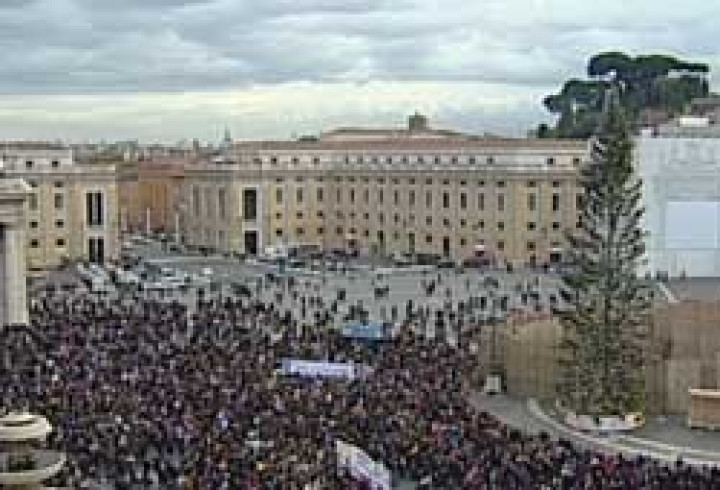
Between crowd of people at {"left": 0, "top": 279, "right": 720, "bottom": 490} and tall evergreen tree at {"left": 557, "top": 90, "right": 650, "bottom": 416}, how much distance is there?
201 cm

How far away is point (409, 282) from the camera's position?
52.7m

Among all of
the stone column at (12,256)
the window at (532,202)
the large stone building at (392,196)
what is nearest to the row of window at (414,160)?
the large stone building at (392,196)

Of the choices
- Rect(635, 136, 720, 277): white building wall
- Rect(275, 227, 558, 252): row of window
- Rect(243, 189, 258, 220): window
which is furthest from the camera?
Rect(243, 189, 258, 220): window

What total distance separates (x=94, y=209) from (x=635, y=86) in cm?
3380

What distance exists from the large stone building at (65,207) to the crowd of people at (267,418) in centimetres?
3142

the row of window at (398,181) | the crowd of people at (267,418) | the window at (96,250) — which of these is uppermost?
the row of window at (398,181)

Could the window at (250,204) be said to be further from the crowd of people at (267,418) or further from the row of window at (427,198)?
the crowd of people at (267,418)

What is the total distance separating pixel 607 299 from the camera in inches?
974

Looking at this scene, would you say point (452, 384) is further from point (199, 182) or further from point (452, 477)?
point (199, 182)

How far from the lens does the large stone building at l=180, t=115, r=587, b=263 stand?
60.5 meters

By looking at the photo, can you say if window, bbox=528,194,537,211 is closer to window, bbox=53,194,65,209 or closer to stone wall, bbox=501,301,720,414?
window, bbox=53,194,65,209

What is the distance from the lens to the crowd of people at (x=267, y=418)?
56.6 feet

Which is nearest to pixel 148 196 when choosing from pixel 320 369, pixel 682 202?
pixel 682 202

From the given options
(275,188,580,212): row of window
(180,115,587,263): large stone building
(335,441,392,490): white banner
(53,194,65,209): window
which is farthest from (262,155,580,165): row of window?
(335,441,392,490): white banner
